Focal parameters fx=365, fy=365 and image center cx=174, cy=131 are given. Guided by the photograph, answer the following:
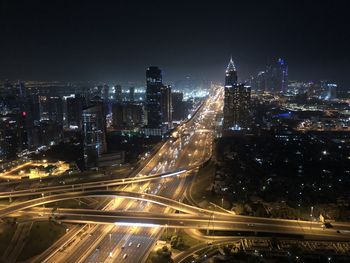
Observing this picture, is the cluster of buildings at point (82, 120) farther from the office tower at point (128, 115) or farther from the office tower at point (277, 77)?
the office tower at point (277, 77)

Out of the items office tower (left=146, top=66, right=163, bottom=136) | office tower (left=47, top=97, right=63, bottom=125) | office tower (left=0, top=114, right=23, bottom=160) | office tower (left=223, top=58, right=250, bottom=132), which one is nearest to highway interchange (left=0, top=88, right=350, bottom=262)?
office tower (left=0, top=114, right=23, bottom=160)

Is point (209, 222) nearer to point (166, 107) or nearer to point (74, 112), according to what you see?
point (166, 107)

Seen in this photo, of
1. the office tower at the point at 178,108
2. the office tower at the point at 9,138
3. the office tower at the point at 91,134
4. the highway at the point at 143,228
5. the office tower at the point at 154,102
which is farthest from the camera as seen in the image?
the office tower at the point at 178,108

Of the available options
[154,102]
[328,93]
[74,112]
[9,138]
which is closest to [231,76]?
[154,102]

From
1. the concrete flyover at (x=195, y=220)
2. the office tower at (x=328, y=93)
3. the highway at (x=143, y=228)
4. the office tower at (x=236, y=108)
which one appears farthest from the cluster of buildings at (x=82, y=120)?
the office tower at (x=328, y=93)

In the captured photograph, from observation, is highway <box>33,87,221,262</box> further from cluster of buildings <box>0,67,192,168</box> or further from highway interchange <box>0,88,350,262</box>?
cluster of buildings <box>0,67,192,168</box>

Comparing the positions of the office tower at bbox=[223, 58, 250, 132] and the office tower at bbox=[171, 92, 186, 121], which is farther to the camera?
the office tower at bbox=[171, 92, 186, 121]
